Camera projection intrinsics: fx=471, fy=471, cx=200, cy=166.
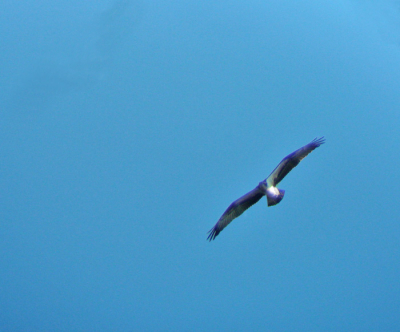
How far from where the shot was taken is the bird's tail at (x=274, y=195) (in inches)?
511

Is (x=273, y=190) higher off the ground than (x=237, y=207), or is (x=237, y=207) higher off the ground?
(x=237, y=207)

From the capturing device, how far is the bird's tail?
13.0 m

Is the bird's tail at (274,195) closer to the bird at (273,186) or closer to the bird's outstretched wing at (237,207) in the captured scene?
the bird at (273,186)

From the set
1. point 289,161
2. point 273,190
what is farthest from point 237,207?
point 289,161

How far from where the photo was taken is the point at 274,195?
42.9 ft

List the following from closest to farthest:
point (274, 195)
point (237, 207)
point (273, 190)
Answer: point (274, 195), point (273, 190), point (237, 207)

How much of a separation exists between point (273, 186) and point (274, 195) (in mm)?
411

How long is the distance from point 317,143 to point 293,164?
0.90 metres

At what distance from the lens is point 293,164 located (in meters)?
13.4

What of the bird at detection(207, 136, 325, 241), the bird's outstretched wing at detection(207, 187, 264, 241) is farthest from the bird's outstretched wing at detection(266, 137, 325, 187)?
the bird's outstretched wing at detection(207, 187, 264, 241)

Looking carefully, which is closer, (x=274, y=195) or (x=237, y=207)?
(x=274, y=195)

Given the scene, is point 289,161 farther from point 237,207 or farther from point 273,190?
point 237,207

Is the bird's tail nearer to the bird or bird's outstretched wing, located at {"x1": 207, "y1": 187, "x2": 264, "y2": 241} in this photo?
the bird

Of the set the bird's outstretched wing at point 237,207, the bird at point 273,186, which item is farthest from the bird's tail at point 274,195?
the bird's outstretched wing at point 237,207
